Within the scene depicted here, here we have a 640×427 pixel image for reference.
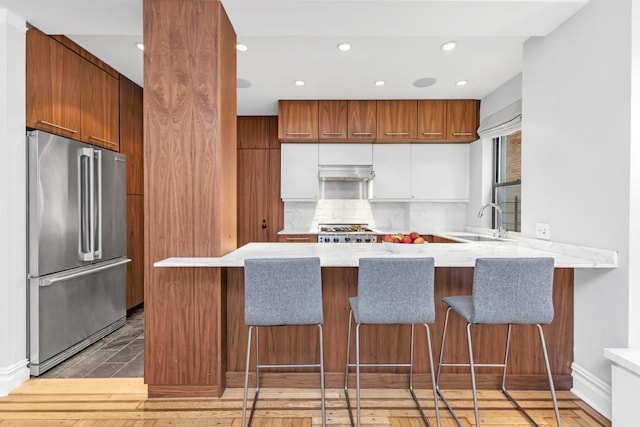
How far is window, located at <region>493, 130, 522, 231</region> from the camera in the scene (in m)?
3.95

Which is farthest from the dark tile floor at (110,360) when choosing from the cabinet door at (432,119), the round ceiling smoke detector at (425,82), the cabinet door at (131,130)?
the cabinet door at (432,119)

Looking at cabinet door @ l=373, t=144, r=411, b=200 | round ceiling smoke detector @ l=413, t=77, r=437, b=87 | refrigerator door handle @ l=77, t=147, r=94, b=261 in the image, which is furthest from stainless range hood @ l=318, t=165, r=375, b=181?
refrigerator door handle @ l=77, t=147, r=94, b=261

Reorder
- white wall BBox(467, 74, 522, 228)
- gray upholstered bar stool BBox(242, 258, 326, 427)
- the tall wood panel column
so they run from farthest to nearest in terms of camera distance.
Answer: white wall BBox(467, 74, 522, 228), the tall wood panel column, gray upholstered bar stool BBox(242, 258, 326, 427)

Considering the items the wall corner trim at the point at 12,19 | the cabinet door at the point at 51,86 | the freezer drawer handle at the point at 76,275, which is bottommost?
the freezer drawer handle at the point at 76,275

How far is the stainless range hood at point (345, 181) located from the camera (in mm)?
4770

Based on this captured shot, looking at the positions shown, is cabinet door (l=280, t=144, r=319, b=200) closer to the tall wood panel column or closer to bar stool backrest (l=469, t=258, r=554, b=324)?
the tall wood panel column

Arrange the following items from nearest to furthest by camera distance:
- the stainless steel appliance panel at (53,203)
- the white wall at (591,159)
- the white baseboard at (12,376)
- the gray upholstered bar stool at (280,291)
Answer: the gray upholstered bar stool at (280,291), the white wall at (591,159), the white baseboard at (12,376), the stainless steel appliance panel at (53,203)

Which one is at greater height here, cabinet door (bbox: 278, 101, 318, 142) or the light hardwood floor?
cabinet door (bbox: 278, 101, 318, 142)

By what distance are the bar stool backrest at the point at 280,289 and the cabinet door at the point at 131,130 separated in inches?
105

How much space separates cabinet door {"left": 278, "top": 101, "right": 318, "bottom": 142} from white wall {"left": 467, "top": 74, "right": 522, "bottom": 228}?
203 cm

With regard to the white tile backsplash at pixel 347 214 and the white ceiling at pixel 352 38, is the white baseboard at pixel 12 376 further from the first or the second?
the white tile backsplash at pixel 347 214

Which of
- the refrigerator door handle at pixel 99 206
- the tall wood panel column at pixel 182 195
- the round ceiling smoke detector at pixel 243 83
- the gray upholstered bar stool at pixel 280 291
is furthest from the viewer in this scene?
the round ceiling smoke detector at pixel 243 83

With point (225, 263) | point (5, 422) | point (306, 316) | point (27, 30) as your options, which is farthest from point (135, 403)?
point (27, 30)

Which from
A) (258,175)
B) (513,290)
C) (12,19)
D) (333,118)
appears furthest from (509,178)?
(12,19)
